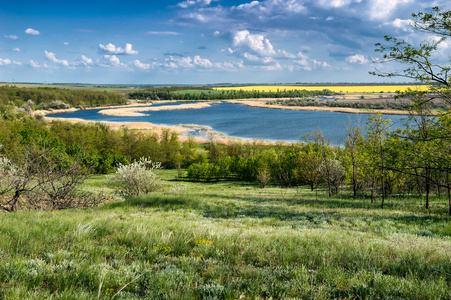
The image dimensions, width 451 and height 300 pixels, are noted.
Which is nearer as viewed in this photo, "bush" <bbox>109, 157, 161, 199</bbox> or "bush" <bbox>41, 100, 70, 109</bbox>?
"bush" <bbox>109, 157, 161, 199</bbox>

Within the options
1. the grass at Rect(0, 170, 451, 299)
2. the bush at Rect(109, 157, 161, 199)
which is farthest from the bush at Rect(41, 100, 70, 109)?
the grass at Rect(0, 170, 451, 299)

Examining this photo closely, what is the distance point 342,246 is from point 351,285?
184 cm

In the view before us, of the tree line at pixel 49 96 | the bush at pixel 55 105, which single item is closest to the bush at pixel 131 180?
the tree line at pixel 49 96

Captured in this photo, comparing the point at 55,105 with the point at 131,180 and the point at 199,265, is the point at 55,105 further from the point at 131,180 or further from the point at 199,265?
the point at 199,265

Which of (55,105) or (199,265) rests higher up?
(55,105)

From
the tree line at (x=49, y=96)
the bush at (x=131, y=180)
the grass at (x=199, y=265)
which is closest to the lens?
the grass at (x=199, y=265)

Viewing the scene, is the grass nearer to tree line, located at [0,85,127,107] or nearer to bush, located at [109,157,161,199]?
bush, located at [109,157,161,199]

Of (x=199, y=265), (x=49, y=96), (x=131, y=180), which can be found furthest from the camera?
(x=49, y=96)

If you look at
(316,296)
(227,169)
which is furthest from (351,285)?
(227,169)

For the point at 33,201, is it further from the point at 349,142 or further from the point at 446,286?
the point at 349,142

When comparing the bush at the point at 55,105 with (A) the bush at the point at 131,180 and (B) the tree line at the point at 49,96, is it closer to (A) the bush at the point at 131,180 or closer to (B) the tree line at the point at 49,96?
(B) the tree line at the point at 49,96

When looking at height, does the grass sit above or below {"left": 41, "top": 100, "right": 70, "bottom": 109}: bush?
below

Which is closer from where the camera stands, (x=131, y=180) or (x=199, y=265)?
(x=199, y=265)

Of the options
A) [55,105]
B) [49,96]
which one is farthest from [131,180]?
[49,96]
